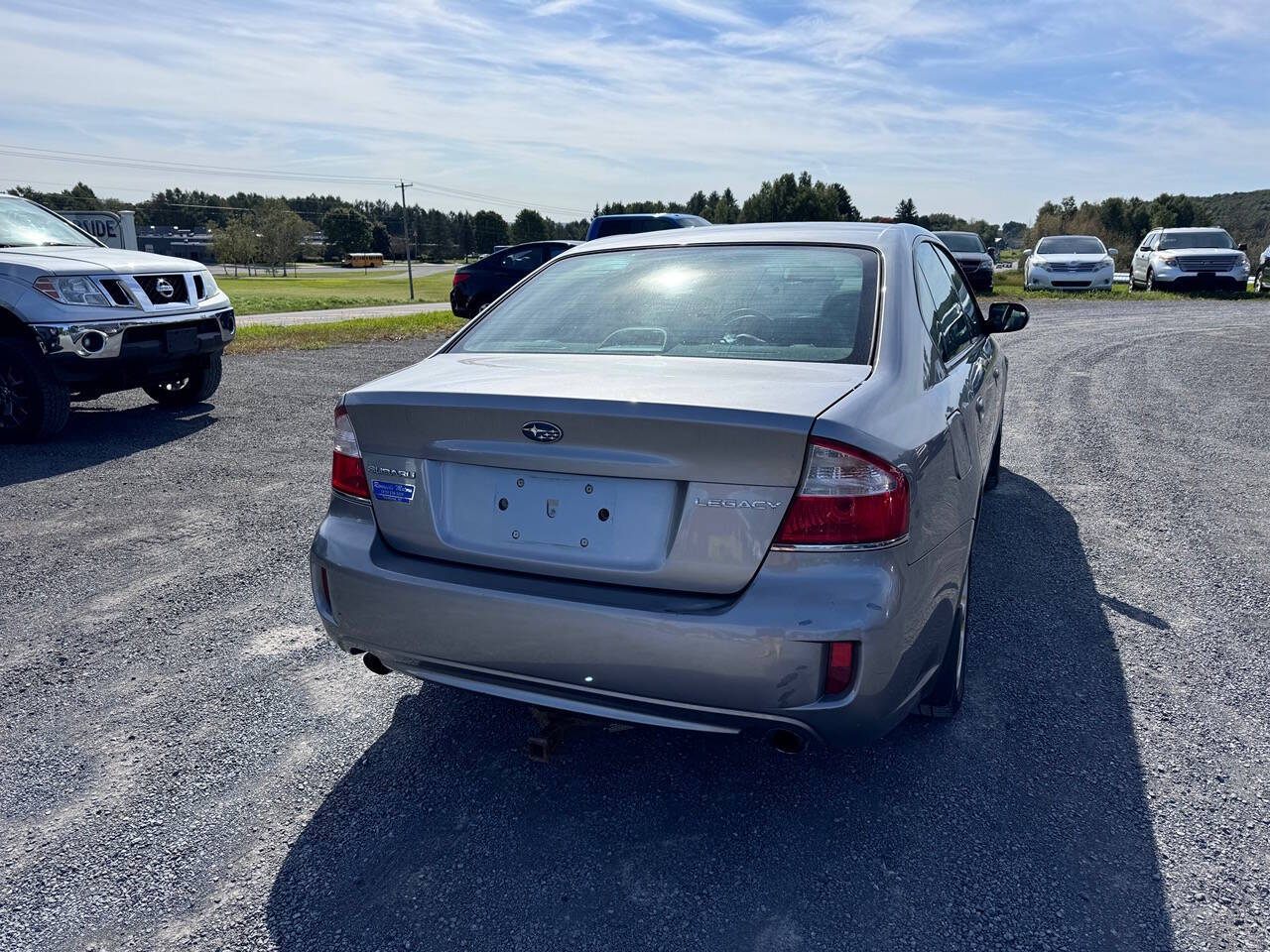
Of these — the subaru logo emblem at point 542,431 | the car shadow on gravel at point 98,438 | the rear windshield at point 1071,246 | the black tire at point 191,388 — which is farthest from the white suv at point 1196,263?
the subaru logo emblem at point 542,431

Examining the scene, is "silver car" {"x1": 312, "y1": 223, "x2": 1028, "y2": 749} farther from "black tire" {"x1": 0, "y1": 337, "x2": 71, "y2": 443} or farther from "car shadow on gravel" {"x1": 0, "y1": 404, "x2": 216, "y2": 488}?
"black tire" {"x1": 0, "y1": 337, "x2": 71, "y2": 443}

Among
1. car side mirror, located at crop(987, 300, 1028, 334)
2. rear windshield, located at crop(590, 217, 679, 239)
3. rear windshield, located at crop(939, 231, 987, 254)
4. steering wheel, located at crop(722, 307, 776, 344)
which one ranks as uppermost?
rear windshield, located at crop(590, 217, 679, 239)

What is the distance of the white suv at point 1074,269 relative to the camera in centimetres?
2164

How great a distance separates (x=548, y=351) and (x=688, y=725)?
4.14 feet

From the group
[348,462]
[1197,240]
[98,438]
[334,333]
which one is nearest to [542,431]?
[348,462]

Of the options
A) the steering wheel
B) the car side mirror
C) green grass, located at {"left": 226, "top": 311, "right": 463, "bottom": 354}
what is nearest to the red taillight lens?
the steering wheel

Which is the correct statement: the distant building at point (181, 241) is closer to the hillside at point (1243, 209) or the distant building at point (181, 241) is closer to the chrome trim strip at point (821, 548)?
the chrome trim strip at point (821, 548)

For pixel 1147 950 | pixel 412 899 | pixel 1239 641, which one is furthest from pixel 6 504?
pixel 1239 641

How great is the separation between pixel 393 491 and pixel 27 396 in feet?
19.3

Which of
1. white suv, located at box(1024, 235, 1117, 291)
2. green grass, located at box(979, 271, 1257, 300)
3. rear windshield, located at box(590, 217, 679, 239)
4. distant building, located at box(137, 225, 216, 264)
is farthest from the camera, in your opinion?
distant building, located at box(137, 225, 216, 264)

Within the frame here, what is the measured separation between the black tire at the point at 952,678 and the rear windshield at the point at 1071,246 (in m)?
22.5

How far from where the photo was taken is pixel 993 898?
7.01ft

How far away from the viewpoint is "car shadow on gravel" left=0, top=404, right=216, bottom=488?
6.28 metres

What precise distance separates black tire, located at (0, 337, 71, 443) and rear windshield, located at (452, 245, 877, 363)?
515 cm
